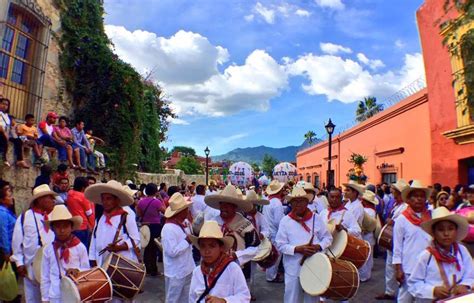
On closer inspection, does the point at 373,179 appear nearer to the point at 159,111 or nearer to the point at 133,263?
the point at 159,111

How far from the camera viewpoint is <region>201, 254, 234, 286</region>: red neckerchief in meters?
3.16

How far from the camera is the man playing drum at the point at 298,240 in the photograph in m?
4.84

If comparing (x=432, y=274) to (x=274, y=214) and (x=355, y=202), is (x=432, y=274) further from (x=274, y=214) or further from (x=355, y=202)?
(x=274, y=214)

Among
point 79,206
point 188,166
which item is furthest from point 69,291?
point 188,166

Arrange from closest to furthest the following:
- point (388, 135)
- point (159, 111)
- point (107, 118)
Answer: point (107, 118)
point (388, 135)
point (159, 111)

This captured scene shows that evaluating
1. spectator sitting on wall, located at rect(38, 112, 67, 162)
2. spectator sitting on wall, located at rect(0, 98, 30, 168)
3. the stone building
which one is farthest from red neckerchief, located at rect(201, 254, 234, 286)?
the stone building

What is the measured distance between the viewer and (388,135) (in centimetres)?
1834

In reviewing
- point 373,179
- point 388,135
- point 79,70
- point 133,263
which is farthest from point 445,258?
point 373,179

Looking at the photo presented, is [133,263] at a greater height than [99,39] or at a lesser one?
lesser

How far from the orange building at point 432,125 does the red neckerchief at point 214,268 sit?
8.83 metres

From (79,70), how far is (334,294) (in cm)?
1263

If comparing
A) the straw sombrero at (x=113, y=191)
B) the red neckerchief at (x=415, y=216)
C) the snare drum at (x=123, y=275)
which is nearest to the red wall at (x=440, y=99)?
the red neckerchief at (x=415, y=216)

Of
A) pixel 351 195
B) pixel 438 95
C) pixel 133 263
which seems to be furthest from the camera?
pixel 438 95

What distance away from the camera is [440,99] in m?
13.7
